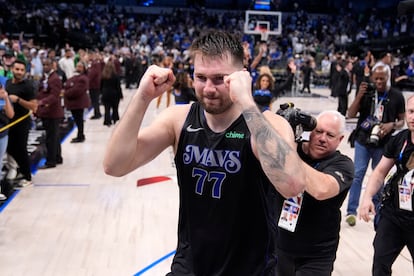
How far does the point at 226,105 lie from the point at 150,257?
118 inches

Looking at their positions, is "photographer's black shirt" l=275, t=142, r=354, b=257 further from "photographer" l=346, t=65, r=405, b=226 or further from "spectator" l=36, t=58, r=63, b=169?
"spectator" l=36, t=58, r=63, b=169

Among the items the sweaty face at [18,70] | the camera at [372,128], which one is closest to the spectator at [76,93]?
the sweaty face at [18,70]

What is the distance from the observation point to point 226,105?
1936 millimetres

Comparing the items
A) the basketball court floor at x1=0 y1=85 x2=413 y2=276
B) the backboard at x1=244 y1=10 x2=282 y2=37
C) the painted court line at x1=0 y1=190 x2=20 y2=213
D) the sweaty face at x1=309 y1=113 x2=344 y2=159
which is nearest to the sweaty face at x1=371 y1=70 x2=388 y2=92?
the basketball court floor at x1=0 y1=85 x2=413 y2=276

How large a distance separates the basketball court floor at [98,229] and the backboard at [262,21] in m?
14.6

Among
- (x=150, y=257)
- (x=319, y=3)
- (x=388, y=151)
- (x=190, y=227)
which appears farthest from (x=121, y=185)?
(x=319, y=3)

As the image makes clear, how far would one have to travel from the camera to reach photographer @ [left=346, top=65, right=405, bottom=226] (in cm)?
509

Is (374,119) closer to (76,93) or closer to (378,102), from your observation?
(378,102)

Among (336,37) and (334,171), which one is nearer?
(334,171)

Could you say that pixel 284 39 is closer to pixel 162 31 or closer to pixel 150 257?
pixel 162 31

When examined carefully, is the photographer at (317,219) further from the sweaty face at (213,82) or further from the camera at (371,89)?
the camera at (371,89)

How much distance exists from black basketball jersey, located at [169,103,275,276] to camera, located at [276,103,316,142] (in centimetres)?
41

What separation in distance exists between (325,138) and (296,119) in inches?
24.4

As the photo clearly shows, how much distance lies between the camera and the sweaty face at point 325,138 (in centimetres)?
287
